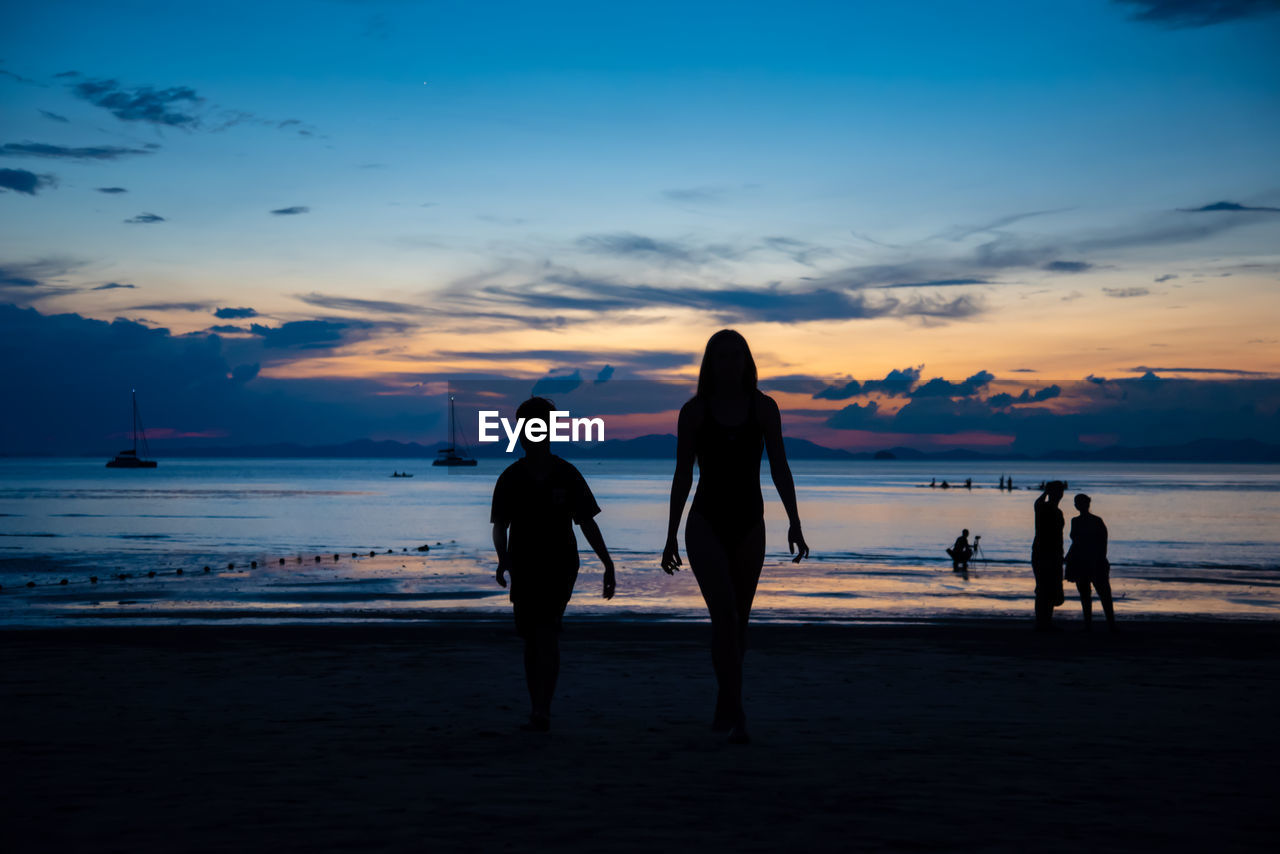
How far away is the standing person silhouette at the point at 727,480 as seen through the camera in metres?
6.52

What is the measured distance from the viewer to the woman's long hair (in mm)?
6566

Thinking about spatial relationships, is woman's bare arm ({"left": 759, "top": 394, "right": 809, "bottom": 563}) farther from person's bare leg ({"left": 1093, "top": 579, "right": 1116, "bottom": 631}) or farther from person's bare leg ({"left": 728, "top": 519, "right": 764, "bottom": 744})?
person's bare leg ({"left": 1093, "top": 579, "right": 1116, "bottom": 631})

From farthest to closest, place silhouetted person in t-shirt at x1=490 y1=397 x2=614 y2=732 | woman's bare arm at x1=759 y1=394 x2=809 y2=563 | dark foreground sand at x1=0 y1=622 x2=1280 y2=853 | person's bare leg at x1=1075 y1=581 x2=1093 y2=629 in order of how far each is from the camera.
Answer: person's bare leg at x1=1075 y1=581 x2=1093 y2=629 < silhouetted person in t-shirt at x1=490 y1=397 x2=614 y2=732 < woman's bare arm at x1=759 y1=394 x2=809 y2=563 < dark foreground sand at x1=0 y1=622 x2=1280 y2=853

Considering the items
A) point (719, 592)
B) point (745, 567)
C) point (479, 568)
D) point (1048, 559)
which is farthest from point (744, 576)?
point (479, 568)

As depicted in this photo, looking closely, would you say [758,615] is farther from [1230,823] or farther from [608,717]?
[1230,823]

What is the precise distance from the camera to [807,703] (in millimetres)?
8359

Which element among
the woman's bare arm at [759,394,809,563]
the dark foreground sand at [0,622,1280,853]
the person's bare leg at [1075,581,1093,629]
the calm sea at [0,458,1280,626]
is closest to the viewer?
the dark foreground sand at [0,622,1280,853]

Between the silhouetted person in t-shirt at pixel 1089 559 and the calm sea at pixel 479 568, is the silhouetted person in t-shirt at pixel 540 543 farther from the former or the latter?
the calm sea at pixel 479 568

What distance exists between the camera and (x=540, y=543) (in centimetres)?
693

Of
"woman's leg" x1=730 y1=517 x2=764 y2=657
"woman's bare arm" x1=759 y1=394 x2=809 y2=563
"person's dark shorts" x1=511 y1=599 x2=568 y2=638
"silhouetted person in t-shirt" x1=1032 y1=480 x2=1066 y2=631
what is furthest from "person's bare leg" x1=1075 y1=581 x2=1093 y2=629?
"person's dark shorts" x1=511 y1=599 x2=568 y2=638

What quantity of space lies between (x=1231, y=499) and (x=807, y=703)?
97.8m

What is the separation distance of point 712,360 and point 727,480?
0.76m

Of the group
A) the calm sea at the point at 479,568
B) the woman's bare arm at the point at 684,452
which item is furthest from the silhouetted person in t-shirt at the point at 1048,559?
the woman's bare arm at the point at 684,452

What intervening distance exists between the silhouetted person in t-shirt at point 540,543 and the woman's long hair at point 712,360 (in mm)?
1042
